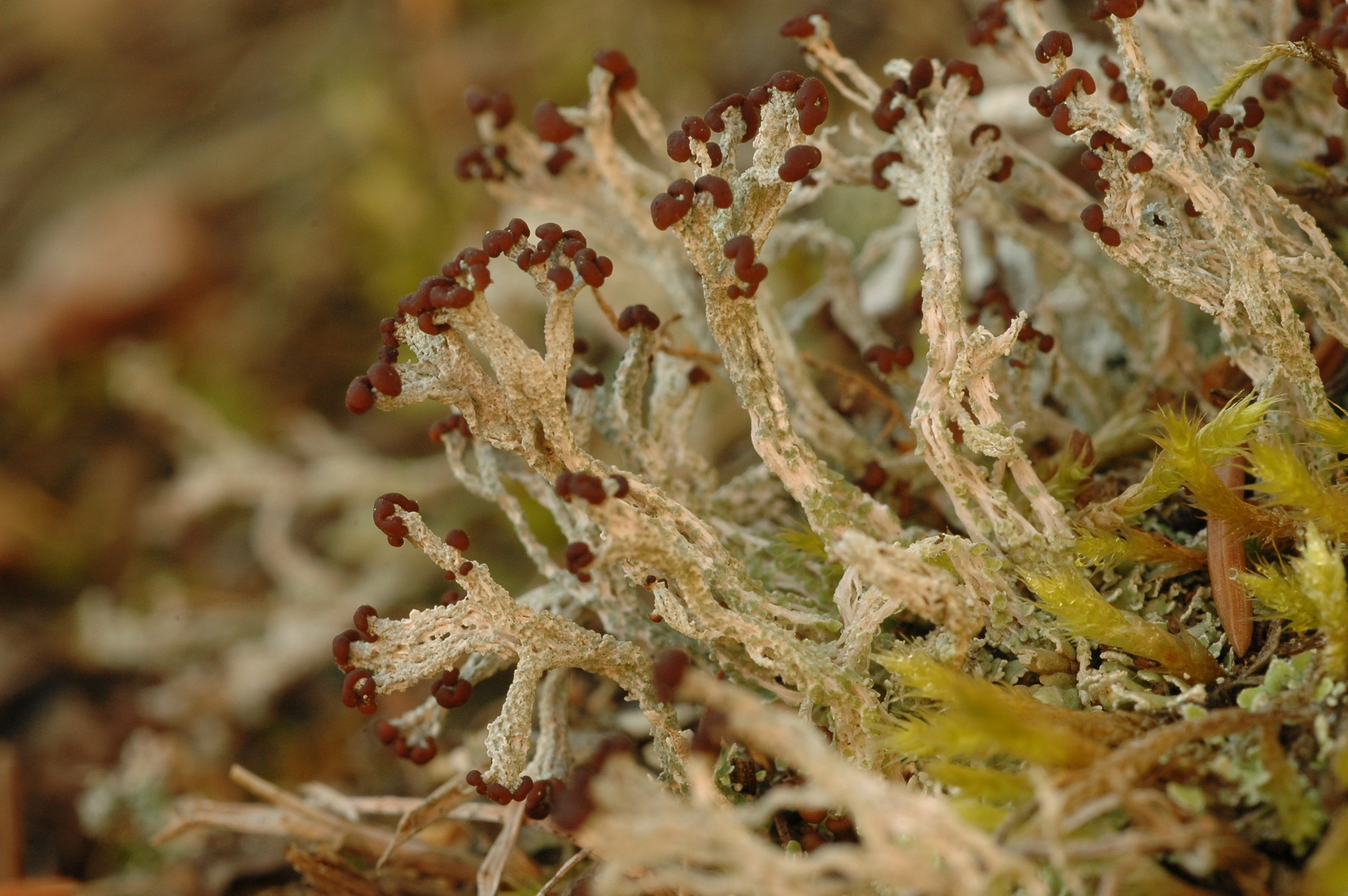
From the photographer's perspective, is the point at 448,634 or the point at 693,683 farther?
the point at 448,634

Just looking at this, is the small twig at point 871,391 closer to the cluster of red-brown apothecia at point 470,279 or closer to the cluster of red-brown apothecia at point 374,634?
the cluster of red-brown apothecia at point 470,279

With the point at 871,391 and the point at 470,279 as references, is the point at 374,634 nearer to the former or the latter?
the point at 470,279

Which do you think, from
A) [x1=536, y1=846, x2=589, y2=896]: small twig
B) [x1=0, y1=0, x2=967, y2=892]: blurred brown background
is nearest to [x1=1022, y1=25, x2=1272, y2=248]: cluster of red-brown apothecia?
[x1=536, y1=846, x2=589, y2=896]: small twig

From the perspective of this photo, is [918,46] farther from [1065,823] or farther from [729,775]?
[1065,823]

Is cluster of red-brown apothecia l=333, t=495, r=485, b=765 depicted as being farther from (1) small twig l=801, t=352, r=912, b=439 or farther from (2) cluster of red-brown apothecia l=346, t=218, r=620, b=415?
(1) small twig l=801, t=352, r=912, b=439

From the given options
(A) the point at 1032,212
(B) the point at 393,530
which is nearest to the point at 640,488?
(B) the point at 393,530
